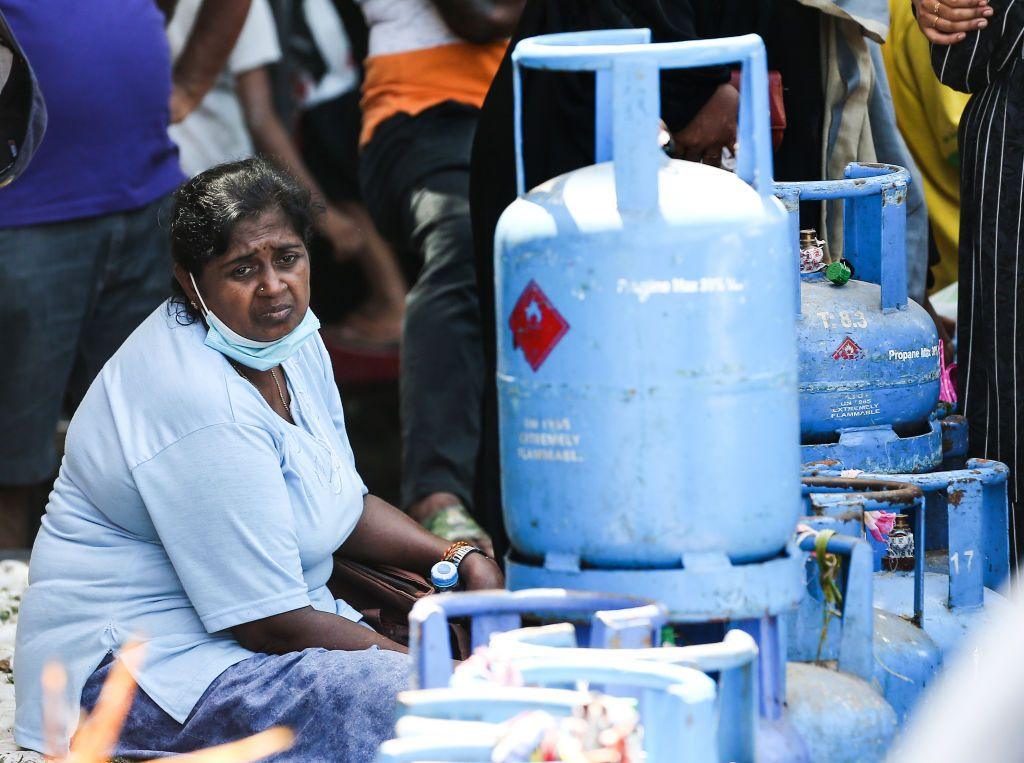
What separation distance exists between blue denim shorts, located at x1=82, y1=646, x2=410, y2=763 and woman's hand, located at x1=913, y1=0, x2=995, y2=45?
76.9 inches

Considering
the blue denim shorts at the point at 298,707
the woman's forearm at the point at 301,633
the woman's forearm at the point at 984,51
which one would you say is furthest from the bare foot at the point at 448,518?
the woman's forearm at the point at 984,51

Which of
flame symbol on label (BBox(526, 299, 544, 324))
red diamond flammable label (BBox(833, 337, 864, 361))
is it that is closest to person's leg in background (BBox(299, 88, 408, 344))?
red diamond flammable label (BBox(833, 337, 864, 361))

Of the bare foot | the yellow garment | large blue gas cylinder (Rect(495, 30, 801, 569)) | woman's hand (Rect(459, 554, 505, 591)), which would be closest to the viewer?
large blue gas cylinder (Rect(495, 30, 801, 569))

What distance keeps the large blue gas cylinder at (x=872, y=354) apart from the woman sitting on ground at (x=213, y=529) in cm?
83

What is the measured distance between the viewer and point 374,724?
3014 mm

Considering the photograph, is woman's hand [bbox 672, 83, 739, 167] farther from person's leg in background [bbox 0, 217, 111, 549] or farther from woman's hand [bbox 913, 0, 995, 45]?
person's leg in background [bbox 0, 217, 111, 549]

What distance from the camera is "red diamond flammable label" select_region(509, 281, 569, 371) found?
94.2 inches

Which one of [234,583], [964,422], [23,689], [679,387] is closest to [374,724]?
[234,583]

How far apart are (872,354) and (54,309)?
8.42 ft

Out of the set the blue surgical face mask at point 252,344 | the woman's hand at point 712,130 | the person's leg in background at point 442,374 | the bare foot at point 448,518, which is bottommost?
the bare foot at point 448,518

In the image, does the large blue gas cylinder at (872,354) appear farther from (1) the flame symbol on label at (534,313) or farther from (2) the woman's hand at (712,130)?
(1) the flame symbol on label at (534,313)

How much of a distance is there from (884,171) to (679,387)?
1.53 meters

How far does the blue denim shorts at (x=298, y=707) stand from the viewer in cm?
302

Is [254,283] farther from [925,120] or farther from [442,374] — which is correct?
[925,120]
